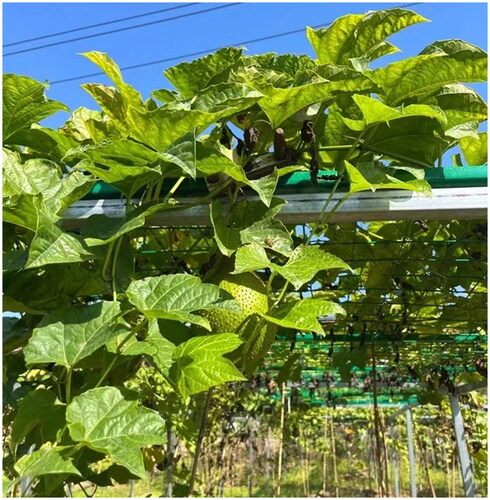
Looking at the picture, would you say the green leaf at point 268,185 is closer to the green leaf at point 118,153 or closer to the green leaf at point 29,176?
the green leaf at point 118,153

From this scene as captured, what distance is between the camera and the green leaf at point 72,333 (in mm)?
700

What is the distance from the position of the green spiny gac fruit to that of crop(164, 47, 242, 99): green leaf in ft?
0.93

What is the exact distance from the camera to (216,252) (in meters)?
0.95

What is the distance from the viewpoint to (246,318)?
856mm

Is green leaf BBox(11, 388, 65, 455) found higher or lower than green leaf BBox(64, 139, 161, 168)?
lower

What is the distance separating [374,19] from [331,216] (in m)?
0.29

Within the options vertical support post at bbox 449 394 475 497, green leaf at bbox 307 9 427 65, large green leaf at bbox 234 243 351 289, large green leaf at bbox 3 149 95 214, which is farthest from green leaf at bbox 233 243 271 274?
vertical support post at bbox 449 394 475 497

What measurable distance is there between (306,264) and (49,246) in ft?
1.02

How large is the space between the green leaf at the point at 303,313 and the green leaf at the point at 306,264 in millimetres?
43

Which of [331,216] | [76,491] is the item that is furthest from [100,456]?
[76,491]

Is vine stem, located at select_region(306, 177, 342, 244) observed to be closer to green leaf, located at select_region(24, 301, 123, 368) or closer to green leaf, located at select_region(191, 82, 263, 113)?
green leaf, located at select_region(191, 82, 263, 113)

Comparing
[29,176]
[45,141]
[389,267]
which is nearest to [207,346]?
[29,176]

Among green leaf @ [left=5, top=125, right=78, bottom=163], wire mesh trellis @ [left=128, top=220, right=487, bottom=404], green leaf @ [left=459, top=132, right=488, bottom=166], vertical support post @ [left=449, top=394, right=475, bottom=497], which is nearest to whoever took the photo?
green leaf @ [left=5, top=125, right=78, bottom=163]

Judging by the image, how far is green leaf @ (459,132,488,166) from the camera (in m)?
1.10
